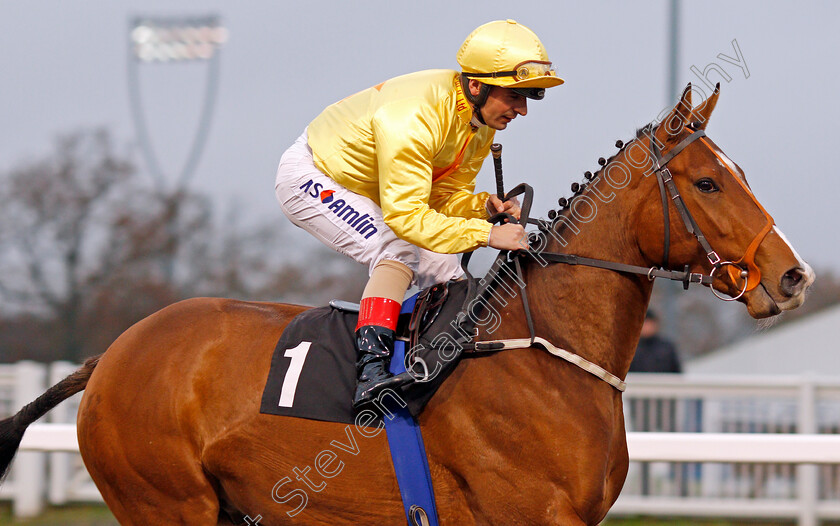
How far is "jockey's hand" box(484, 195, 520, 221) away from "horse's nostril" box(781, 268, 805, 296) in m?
1.08

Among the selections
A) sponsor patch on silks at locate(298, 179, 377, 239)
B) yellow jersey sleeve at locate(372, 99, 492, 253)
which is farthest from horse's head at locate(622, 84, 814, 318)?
sponsor patch on silks at locate(298, 179, 377, 239)

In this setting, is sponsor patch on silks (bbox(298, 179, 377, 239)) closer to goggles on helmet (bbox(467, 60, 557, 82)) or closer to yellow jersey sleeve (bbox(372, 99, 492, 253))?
yellow jersey sleeve (bbox(372, 99, 492, 253))

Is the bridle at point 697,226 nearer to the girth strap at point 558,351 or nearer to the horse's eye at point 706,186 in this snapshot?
the horse's eye at point 706,186

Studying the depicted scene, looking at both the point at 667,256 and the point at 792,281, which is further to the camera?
the point at 667,256

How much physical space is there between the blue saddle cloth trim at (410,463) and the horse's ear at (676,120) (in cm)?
127

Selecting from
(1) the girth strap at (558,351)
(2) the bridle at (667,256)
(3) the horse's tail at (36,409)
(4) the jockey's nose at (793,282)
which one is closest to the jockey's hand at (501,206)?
(2) the bridle at (667,256)

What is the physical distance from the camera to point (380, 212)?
3.32 metres

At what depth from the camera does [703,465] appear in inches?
258

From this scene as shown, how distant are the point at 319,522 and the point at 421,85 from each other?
160 centimetres

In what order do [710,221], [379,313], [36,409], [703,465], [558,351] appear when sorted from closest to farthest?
[710,221] < [558,351] < [379,313] < [36,409] < [703,465]

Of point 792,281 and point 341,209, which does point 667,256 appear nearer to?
point 792,281

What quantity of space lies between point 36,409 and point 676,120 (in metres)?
2.76

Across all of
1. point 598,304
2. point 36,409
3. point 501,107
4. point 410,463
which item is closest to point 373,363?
point 410,463

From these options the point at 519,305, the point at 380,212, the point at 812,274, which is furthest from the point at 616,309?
the point at 380,212
